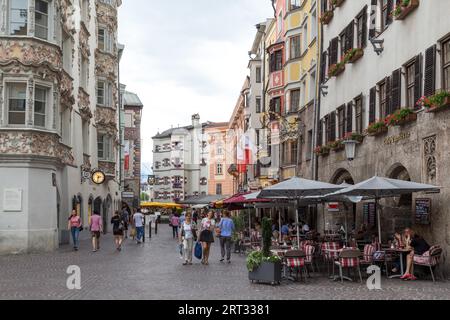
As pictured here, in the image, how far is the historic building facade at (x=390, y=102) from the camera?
59.8 feet

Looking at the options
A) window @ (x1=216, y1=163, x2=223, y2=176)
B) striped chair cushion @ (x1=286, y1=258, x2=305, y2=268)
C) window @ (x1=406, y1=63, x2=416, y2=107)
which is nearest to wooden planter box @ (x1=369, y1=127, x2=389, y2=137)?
window @ (x1=406, y1=63, x2=416, y2=107)

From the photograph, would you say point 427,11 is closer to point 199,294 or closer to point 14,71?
point 199,294

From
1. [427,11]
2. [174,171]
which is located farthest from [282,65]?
[174,171]

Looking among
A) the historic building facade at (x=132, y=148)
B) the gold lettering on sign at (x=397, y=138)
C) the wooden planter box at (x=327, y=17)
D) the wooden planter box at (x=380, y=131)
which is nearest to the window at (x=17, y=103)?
the wooden planter box at (x=380, y=131)

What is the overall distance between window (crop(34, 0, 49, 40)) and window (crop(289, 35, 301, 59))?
677 inches

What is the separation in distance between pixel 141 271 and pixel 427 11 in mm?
10859

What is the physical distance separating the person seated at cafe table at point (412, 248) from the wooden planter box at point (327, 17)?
15952 millimetres

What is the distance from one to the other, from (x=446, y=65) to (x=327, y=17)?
47.2 ft

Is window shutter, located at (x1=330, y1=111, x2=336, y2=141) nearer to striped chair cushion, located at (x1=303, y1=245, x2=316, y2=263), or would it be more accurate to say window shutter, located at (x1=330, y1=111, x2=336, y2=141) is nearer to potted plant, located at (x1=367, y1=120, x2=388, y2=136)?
potted plant, located at (x1=367, y1=120, x2=388, y2=136)

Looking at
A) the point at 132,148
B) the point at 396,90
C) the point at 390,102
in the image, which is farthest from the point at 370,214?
the point at 132,148

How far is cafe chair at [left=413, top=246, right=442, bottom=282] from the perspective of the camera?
16.6 m

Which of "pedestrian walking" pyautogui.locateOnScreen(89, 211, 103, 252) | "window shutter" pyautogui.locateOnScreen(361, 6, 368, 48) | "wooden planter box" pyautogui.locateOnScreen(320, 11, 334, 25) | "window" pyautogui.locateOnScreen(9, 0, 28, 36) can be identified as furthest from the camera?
"wooden planter box" pyautogui.locateOnScreen(320, 11, 334, 25)

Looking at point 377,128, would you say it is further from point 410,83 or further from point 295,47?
point 295,47

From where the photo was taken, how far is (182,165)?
124 metres
